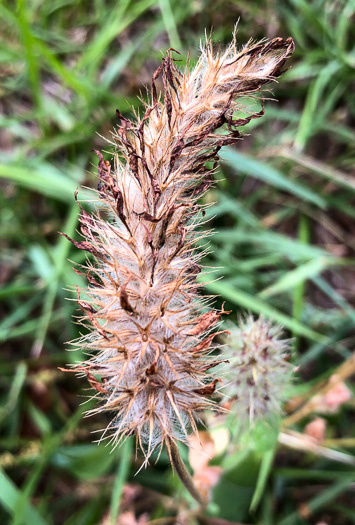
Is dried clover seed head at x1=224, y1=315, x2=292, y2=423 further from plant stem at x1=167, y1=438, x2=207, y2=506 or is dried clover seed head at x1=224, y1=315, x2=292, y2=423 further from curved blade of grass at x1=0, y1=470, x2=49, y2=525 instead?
curved blade of grass at x1=0, y1=470, x2=49, y2=525

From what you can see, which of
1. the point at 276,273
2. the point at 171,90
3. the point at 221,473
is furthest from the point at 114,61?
the point at 221,473

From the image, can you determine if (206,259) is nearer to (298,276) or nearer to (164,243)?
(298,276)

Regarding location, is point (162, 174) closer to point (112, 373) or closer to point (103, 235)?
point (103, 235)

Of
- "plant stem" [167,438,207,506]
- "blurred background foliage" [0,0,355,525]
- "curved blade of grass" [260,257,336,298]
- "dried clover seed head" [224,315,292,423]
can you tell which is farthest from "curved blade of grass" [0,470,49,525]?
"curved blade of grass" [260,257,336,298]

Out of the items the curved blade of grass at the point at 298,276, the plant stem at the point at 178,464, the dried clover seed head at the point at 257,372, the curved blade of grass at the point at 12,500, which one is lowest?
the curved blade of grass at the point at 12,500

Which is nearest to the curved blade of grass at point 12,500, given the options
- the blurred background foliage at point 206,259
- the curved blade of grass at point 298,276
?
the blurred background foliage at point 206,259

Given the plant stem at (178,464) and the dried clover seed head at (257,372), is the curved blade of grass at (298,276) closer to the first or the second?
the dried clover seed head at (257,372)

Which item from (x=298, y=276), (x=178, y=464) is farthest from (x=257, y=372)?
(x=298, y=276)
